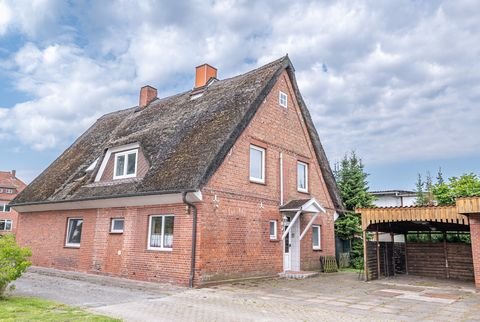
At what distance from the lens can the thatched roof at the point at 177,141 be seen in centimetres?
1270

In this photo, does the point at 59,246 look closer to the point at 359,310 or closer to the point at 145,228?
the point at 145,228

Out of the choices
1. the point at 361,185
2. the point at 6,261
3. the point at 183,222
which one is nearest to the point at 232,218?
the point at 183,222

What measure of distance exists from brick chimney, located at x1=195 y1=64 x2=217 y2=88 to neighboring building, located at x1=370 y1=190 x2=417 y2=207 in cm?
1731

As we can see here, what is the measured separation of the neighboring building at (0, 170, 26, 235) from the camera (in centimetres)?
5268

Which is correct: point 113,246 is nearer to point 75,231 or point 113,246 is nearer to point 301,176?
point 75,231

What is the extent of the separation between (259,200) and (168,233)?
3.66 metres

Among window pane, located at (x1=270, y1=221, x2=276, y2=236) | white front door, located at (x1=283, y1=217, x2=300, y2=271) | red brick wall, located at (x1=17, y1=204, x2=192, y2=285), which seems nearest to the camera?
red brick wall, located at (x1=17, y1=204, x2=192, y2=285)

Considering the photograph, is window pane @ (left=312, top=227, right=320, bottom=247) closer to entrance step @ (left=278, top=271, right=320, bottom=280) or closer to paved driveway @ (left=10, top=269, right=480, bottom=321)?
entrance step @ (left=278, top=271, right=320, bottom=280)

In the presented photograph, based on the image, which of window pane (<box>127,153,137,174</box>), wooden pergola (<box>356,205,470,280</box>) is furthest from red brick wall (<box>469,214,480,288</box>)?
window pane (<box>127,153,137,174</box>)

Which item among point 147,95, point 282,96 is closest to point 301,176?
point 282,96

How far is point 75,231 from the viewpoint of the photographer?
16422mm

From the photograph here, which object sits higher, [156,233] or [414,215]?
[414,215]

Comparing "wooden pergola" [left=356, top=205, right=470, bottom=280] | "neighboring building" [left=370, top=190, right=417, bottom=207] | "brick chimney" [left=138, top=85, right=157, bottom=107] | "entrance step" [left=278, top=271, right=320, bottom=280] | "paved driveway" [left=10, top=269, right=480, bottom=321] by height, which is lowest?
"paved driveway" [left=10, top=269, right=480, bottom=321]

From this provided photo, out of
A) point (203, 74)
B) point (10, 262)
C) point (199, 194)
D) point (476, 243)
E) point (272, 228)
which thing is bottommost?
point (10, 262)
